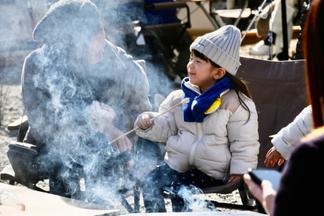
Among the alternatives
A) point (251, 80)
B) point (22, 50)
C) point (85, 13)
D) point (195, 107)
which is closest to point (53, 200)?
point (195, 107)

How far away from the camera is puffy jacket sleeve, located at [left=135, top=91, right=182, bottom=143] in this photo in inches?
146

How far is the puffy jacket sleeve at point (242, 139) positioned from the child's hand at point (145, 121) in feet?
1.35

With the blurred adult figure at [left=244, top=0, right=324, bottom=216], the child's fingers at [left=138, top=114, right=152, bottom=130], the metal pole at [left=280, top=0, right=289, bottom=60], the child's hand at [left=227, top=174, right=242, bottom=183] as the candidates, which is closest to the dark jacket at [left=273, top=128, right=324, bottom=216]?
the blurred adult figure at [left=244, top=0, right=324, bottom=216]

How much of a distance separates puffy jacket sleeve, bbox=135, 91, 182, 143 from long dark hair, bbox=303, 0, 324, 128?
6.73ft

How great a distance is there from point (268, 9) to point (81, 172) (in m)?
4.02

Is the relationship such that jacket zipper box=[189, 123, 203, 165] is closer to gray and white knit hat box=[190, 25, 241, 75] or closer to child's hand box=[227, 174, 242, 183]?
child's hand box=[227, 174, 242, 183]

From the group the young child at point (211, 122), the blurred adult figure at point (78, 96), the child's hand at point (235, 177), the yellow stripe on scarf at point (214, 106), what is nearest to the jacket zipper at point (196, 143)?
the young child at point (211, 122)

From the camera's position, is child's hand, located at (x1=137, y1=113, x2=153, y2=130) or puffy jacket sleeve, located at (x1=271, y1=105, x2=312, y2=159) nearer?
puffy jacket sleeve, located at (x1=271, y1=105, x2=312, y2=159)

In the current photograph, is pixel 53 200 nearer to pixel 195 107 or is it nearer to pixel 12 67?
pixel 195 107

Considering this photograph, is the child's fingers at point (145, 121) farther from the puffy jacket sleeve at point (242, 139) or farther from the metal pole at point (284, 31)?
the metal pole at point (284, 31)

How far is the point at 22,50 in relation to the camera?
8320mm

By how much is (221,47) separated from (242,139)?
0.48 m

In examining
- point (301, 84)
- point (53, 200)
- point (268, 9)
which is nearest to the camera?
point (53, 200)

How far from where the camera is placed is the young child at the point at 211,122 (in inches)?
138
